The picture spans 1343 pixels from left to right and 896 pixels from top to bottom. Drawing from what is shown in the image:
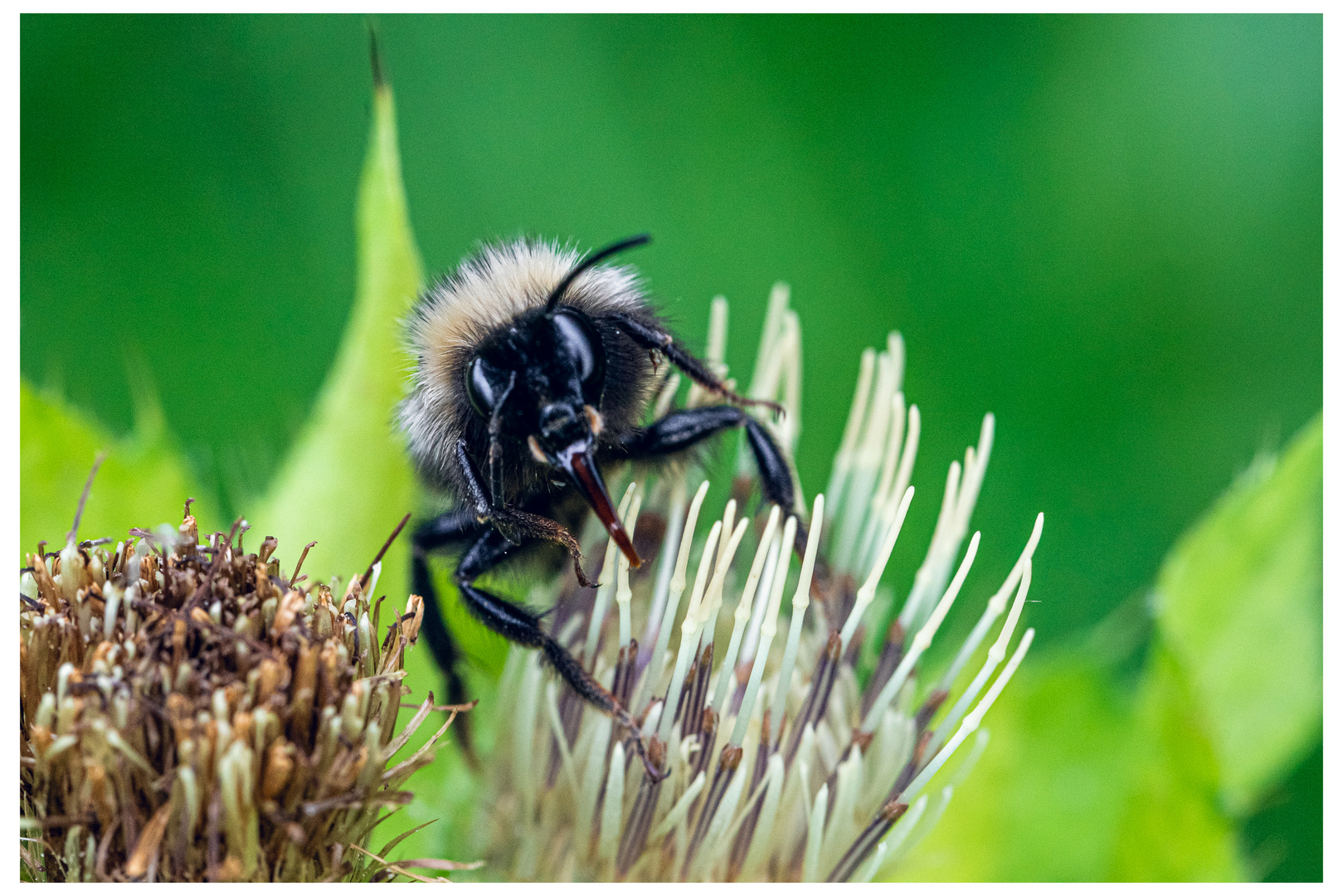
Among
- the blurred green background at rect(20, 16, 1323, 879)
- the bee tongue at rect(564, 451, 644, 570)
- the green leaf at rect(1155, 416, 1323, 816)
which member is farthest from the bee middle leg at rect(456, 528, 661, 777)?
the blurred green background at rect(20, 16, 1323, 879)

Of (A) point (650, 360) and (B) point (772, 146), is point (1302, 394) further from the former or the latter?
(A) point (650, 360)

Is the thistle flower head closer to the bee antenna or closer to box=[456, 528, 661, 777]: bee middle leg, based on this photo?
box=[456, 528, 661, 777]: bee middle leg

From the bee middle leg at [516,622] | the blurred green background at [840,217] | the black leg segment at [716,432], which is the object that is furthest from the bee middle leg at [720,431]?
the blurred green background at [840,217]

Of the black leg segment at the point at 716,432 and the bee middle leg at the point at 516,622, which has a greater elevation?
the black leg segment at the point at 716,432

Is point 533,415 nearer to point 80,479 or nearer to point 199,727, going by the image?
point 199,727

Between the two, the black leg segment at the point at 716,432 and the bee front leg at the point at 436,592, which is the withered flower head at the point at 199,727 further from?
the black leg segment at the point at 716,432

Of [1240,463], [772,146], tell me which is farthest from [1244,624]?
[772,146]
